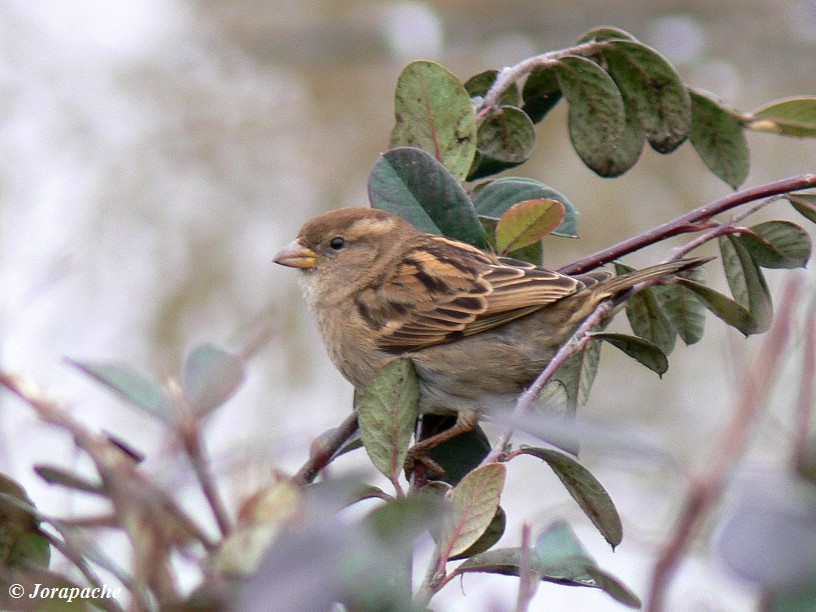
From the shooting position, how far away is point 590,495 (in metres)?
1.30

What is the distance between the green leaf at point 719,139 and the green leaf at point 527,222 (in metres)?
0.43

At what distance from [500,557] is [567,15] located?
6615mm

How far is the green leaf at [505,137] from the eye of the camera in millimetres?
1813

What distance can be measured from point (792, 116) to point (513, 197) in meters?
0.51

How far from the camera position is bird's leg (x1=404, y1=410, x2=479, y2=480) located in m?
1.65

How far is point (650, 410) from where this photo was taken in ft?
23.3

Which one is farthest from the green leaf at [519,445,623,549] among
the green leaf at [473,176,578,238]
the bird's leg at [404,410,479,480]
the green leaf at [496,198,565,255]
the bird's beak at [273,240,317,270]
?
the bird's beak at [273,240,317,270]

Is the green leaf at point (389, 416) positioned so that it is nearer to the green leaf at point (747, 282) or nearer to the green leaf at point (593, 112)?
the green leaf at point (747, 282)

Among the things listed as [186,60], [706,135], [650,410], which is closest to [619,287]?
[706,135]

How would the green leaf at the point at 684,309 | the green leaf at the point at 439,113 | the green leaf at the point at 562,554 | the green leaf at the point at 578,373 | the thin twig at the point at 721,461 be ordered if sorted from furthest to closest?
A: the green leaf at the point at 439,113
the green leaf at the point at 684,309
the green leaf at the point at 578,373
the green leaf at the point at 562,554
the thin twig at the point at 721,461

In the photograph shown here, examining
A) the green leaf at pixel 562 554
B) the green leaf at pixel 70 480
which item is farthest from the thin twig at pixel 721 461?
the green leaf at pixel 562 554

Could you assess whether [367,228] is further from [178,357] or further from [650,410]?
[650,410]

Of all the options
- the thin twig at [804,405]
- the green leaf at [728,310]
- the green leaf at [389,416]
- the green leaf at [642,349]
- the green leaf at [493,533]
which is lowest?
the green leaf at [493,533]

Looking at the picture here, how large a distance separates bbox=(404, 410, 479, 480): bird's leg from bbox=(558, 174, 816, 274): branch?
1.12 feet
